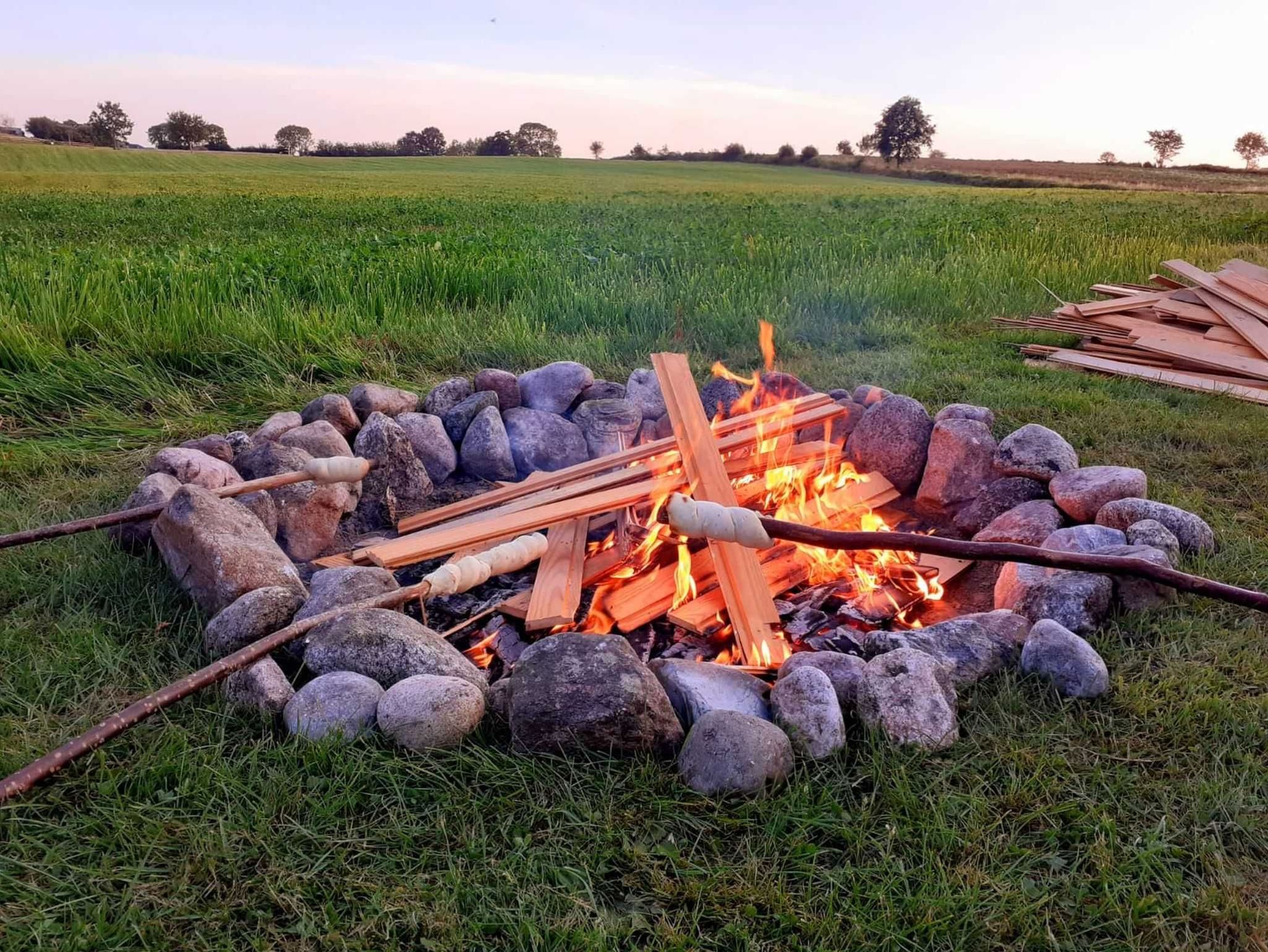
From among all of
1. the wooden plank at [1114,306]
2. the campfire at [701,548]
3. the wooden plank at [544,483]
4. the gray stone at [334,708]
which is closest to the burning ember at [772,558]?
the campfire at [701,548]

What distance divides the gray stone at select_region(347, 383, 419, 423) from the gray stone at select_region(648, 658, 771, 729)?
7.96 ft

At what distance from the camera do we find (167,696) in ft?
7.27

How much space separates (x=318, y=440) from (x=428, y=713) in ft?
6.71

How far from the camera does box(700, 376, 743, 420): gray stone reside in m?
4.39

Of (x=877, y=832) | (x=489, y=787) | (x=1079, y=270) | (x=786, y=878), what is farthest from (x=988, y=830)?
(x=1079, y=270)

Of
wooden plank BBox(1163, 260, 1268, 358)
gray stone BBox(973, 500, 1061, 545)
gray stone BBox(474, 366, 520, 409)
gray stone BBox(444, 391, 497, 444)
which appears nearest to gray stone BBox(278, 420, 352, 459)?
gray stone BBox(444, 391, 497, 444)

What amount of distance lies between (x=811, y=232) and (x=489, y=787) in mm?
11890

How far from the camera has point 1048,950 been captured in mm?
1784

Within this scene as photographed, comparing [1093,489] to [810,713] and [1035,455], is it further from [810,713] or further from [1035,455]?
[810,713]

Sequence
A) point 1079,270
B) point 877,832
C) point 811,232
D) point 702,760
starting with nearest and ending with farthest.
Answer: point 877,832, point 702,760, point 1079,270, point 811,232

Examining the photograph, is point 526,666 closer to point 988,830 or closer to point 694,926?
point 694,926

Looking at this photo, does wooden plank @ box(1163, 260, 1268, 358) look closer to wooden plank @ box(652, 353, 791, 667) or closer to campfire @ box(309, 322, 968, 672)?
campfire @ box(309, 322, 968, 672)

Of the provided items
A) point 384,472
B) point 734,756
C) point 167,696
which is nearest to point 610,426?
point 384,472

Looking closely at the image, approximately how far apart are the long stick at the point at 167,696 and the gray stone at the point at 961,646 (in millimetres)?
1591
